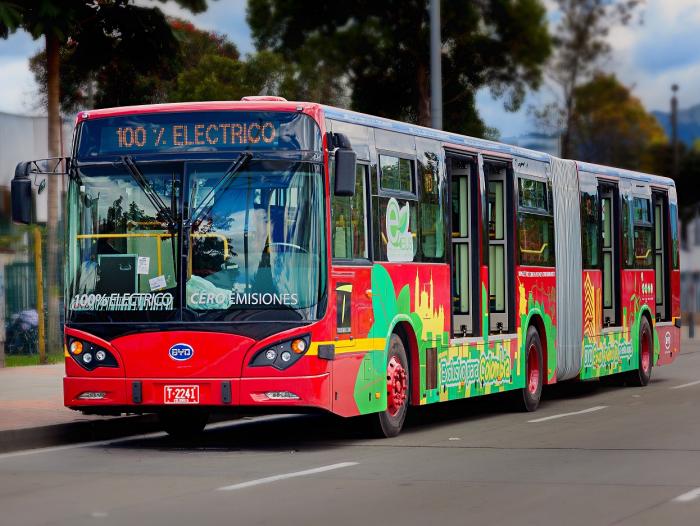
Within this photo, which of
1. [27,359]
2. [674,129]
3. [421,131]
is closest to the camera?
[421,131]

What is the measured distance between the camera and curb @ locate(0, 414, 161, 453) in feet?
48.8

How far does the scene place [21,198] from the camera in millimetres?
14211

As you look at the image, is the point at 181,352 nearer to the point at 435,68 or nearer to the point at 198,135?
the point at 198,135

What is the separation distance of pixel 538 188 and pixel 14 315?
11299mm

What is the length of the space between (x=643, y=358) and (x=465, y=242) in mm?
7682

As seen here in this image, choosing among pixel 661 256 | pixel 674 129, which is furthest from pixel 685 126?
pixel 661 256

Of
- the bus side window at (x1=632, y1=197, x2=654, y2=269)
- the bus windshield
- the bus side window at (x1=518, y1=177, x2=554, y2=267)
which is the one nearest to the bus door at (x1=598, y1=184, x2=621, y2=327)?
the bus side window at (x1=632, y1=197, x2=654, y2=269)

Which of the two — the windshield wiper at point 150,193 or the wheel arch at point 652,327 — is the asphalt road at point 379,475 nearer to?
the windshield wiper at point 150,193

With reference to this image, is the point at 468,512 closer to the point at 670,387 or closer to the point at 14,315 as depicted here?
the point at 670,387

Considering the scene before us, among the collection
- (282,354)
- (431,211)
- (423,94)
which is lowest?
(282,354)

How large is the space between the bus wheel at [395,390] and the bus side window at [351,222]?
117 cm

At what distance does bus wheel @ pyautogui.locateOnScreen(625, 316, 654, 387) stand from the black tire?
9233 millimetres

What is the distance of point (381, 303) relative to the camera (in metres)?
15.1

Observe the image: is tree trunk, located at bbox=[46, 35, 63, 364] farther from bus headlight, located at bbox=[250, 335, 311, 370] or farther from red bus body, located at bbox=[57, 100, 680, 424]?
bus headlight, located at bbox=[250, 335, 311, 370]
